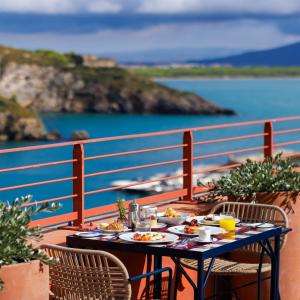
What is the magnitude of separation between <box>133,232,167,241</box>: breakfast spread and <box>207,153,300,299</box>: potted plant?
5.58 ft

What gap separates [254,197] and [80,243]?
6.16 feet

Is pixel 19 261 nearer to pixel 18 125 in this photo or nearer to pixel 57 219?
pixel 57 219

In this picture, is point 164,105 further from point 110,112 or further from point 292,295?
point 292,295

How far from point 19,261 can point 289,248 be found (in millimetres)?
3025

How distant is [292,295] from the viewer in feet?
22.7

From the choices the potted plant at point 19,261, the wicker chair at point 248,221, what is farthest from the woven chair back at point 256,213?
the potted plant at point 19,261

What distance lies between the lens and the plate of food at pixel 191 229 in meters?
5.49

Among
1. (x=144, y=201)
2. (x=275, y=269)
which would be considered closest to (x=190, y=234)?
(x=275, y=269)

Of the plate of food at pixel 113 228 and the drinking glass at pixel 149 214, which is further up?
the drinking glass at pixel 149 214

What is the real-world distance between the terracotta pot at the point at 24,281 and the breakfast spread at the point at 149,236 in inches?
45.8

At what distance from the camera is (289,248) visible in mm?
6762

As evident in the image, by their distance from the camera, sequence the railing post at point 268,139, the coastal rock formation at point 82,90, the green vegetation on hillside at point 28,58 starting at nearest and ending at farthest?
the railing post at point 268,139 < the coastal rock formation at point 82,90 < the green vegetation on hillside at point 28,58

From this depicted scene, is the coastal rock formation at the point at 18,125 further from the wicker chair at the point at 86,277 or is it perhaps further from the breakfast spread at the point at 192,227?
the wicker chair at the point at 86,277

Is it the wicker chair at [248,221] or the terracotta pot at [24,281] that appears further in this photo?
the wicker chair at [248,221]
